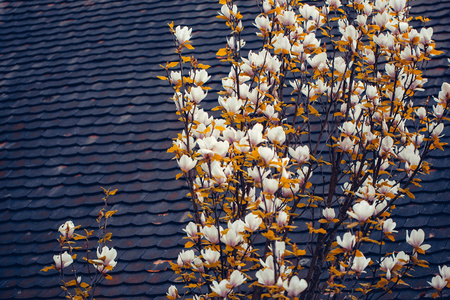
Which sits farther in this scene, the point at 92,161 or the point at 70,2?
the point at 70,2

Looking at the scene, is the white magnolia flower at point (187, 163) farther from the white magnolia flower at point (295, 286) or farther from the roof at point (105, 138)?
the roof at point (105, 138)

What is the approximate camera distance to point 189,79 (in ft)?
7.43

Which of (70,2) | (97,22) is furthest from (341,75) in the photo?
(70,2)

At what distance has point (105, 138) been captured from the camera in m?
4.33

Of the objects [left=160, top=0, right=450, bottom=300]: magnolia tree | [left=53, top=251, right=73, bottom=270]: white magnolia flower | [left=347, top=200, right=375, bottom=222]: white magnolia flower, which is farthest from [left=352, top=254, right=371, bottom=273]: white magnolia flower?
[left=53, top=251, right=73, bottom=270]: white magnolia flower

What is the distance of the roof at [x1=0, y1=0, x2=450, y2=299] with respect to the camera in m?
3.40

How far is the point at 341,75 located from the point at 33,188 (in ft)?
10.5

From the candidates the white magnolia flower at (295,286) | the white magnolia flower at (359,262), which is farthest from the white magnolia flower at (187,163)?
the white magnolia flower at (359,262)

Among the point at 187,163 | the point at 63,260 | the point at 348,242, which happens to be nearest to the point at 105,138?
the point at 63,260

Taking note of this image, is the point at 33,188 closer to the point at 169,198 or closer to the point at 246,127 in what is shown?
the point at 169,198

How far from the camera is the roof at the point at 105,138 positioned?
340 centimetres

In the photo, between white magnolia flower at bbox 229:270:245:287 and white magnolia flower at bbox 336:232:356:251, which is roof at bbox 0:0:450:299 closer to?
white magnolia flower at bbox 336:232:356:251

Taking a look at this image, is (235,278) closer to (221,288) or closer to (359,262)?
Answer: (221,288)

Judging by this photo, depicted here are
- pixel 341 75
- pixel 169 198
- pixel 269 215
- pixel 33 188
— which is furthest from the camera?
pixel 33 188
